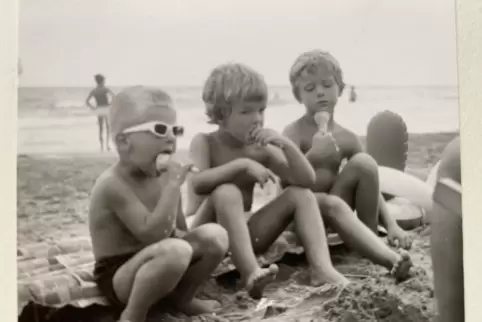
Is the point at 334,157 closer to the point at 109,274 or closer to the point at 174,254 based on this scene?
the point at 174,254

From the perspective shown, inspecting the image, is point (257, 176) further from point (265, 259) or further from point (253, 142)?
point (265, 259)

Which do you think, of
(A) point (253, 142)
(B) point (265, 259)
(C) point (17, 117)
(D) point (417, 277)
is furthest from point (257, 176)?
(C) point (17, 117)

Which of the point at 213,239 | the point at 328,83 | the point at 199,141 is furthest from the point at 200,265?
the point at 328,83

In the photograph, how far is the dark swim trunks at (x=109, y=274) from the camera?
1180 millimetres

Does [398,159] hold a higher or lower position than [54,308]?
higher

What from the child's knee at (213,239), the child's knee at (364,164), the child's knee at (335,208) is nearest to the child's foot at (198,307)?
the child's knee at (213,239)

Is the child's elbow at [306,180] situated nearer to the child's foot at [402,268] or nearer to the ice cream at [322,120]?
the ice cream at [322,120]

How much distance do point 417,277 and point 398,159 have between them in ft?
0.87

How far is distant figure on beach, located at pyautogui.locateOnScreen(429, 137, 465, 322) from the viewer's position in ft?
4.12

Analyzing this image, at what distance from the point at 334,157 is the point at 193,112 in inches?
13.1

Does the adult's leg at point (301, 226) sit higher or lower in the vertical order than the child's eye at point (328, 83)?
lower

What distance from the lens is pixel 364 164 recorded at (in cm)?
132

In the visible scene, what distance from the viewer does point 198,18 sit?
128cm

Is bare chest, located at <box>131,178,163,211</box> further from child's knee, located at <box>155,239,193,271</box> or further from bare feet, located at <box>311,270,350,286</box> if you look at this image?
bare feet, located at <box>311,270,350,286</box>
